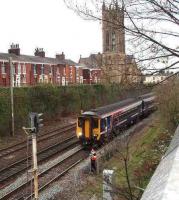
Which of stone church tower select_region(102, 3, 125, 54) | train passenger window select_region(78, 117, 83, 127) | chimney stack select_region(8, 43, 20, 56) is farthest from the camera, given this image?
chimney stack select_region(8, 43, 20, 56)

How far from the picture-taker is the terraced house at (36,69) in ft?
160

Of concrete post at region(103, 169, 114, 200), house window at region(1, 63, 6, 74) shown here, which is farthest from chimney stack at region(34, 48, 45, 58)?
concrete post at region(103, 169, 114, 200)

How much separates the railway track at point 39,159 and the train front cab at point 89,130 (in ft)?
4.20

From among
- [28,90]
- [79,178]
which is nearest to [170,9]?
[79,178]

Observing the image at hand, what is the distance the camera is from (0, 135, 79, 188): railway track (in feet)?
58.8

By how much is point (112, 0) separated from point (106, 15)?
332 mm

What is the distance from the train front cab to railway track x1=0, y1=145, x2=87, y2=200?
2.34 feet

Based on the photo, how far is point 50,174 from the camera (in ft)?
60.7

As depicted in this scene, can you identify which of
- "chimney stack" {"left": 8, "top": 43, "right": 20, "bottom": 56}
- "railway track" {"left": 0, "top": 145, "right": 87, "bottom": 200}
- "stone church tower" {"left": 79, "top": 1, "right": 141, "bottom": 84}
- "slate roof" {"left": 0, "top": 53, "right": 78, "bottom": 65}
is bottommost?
"railway track" {"left": 0, "top": 145, "right": 87, "bottom": 200}

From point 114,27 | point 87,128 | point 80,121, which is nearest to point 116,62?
point 114,27

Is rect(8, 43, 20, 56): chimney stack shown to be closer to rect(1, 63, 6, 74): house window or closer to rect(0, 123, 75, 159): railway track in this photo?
rect(1, 63, 6, 74): house window

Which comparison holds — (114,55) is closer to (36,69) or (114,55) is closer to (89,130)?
(89,130)

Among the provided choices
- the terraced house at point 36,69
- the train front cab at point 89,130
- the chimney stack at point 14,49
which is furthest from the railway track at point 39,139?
the chimney stack at point 14,49

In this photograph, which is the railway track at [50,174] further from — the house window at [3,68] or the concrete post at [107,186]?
the house window at [3,68]
